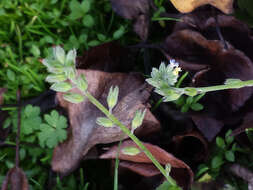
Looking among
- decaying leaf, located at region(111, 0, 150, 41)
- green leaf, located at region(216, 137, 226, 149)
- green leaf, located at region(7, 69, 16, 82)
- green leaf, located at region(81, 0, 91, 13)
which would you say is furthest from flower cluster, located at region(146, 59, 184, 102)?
green leaf, located at region(7, 69, 16, 82)

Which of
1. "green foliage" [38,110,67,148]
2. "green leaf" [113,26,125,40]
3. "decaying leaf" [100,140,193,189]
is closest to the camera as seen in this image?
"decaying leaf" [100,140,193,189]

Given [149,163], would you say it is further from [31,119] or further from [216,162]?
[31,119]

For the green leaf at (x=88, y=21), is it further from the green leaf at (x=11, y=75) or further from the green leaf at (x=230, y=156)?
the green leaf at (x=230, y=156)

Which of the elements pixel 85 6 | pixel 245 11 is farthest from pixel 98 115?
pixel 245 11

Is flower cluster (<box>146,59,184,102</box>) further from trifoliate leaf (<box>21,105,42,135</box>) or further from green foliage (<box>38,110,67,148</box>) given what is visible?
trifoliate leaf (<box>21,105,42,135</box>)

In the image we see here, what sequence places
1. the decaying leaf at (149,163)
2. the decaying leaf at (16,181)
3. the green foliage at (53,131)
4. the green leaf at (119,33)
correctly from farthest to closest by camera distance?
the green leaf at (119,33) < the green foliage at (53,131) < the decaying leaf at (16,181) < the decaying leaf at (149,163)

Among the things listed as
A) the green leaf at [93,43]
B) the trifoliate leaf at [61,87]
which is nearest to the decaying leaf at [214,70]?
the green leaf at [93,43]
